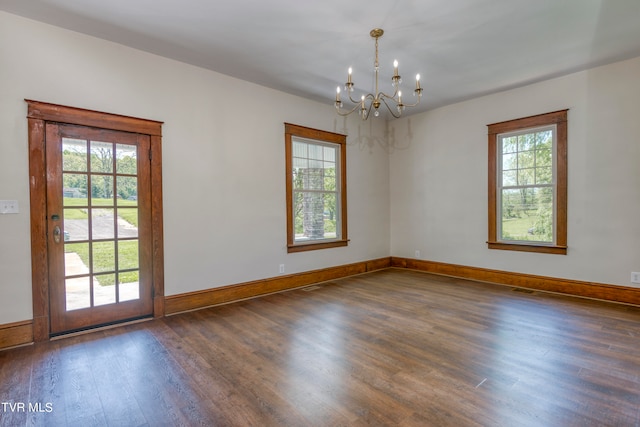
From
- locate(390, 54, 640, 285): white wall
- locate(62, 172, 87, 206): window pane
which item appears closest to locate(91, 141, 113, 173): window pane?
locate(62, 172, 87, 206): window pane

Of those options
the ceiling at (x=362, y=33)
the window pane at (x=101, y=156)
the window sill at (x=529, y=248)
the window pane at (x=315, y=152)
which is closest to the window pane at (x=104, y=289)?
the window pane at (x=101, y=156)

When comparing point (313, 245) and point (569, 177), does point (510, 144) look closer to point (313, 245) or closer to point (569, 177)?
point (569, 177)

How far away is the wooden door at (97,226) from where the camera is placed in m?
2.99

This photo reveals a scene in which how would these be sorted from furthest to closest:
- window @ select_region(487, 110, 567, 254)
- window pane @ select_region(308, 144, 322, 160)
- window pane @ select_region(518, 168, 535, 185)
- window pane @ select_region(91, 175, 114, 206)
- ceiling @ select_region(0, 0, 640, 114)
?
window pane @ select_region(308, 144, 322, 160) → window pane @ select_region(518, 168, 535, 185) → window @ select_region(487, 110, 567, 254) → window pane @ select_region(91, 175, 114, 206) → ceiling @ select_region(0, 0, 640, 114)

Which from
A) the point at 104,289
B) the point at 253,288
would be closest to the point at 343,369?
the point at 253,288

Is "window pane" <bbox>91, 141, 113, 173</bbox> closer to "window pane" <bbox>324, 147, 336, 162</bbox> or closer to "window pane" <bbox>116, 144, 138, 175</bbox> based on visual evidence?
"window pane" <bbox>116, 144, 138, 175</bbox>

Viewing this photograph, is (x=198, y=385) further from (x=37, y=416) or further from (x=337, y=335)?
(x=337, y=335)

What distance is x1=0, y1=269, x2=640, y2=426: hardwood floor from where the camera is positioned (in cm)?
184

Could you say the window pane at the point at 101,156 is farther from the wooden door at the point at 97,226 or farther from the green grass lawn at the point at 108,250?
the green grass lawn at the point at 108,250

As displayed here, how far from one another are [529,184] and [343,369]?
13.0 feet

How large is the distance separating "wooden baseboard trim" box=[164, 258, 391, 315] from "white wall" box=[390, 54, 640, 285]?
4.70 feet

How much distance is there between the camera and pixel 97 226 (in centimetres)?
320

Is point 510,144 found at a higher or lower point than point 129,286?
higher

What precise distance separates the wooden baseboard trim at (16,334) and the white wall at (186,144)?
0.05 metres
